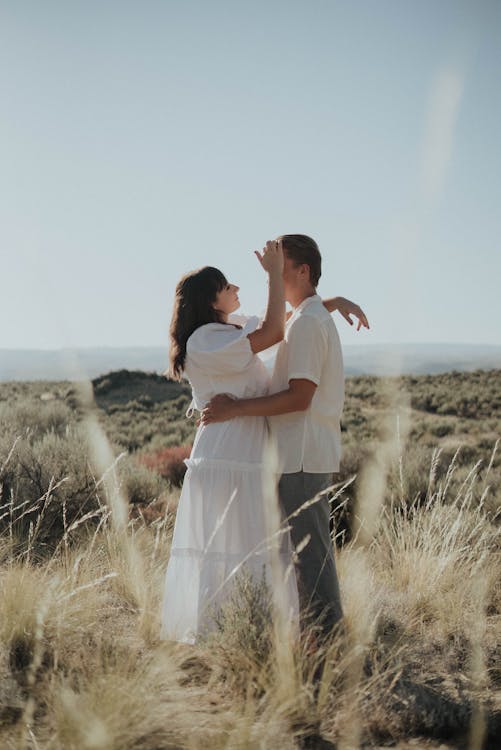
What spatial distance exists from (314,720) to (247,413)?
1.45m

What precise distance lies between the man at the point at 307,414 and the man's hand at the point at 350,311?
18.1 inches

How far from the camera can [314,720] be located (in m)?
3.20

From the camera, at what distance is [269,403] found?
3672 mm

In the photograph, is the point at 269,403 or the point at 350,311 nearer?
the point at 269,403

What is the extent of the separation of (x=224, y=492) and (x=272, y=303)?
3.44 feet

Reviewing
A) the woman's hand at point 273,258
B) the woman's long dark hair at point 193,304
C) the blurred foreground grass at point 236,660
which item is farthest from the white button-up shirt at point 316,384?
the blurred foreground grass at point 236,660

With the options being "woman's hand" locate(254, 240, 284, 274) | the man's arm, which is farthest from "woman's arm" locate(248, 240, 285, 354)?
the man's arm

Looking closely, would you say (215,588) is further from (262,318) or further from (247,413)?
(262,318)

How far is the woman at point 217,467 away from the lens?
3.84m

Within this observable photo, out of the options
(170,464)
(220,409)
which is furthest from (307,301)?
(170,464)

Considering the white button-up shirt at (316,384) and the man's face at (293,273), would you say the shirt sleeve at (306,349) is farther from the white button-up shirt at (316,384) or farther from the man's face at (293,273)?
the man's face at (293,273)

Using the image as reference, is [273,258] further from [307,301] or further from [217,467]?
[217,467]

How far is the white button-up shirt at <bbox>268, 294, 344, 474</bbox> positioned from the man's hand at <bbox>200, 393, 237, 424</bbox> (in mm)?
259

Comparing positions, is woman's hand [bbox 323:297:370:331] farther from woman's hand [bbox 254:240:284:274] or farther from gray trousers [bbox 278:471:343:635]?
gray trousers [bbox 278:471:343:635]
